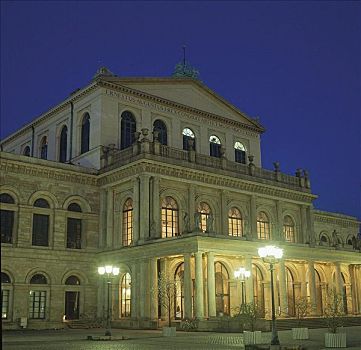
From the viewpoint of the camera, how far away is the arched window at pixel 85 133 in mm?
41781

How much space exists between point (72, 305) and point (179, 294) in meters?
7.12

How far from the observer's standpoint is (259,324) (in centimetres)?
2966

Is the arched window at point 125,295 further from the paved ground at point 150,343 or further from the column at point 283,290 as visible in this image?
the paved ground at point 150,343

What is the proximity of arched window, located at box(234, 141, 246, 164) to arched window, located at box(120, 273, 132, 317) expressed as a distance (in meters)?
17.2

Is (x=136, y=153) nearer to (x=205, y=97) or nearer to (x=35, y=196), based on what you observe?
(x=35, y=196)

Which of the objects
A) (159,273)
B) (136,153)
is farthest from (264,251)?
(136,153)

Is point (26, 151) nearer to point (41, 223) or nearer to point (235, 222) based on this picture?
point (41, 223)

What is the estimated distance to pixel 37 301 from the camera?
34.4 metres

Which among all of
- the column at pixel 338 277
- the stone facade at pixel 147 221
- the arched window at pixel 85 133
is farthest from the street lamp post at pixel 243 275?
the arched window at pixel 85 133

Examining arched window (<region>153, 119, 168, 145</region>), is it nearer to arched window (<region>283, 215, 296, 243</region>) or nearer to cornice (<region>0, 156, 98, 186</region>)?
cornice (<region>0, 156, 98, 186</region>)

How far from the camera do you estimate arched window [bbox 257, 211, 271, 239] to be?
43.2m

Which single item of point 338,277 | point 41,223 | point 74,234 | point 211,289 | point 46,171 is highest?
point 46,171

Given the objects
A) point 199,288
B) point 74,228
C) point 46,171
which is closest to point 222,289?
point 199,288

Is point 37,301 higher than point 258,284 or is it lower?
lower
